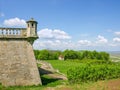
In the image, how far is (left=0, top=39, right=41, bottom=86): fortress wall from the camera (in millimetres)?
23109

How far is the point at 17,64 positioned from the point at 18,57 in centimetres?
75

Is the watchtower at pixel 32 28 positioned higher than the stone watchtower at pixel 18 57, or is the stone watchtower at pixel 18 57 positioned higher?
the watchtower at pixel 32 28

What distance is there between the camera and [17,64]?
23.7 m

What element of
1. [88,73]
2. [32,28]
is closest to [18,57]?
[32,28]

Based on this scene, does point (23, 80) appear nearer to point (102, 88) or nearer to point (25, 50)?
point (25, 50)

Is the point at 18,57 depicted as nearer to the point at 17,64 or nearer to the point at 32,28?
the point at 17,64

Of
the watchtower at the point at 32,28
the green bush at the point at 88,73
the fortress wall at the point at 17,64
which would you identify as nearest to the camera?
the fortress wall at the point at 17,64

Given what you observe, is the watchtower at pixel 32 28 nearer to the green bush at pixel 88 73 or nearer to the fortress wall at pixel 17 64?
the fortress wall at pixel 17 64

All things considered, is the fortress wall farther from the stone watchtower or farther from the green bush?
the green bush

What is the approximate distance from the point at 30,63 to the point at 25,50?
1.49 meters

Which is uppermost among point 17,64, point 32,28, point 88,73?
point 32,28

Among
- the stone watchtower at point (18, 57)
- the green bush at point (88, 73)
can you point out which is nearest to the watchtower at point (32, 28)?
the stone watchtower at point (18, 57)

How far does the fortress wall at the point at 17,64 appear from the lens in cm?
2311

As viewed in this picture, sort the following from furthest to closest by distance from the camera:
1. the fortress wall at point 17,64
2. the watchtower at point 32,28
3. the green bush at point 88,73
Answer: the green bush at point 88,73 < the watchtower at point 32,28 < the fortress wall at point 17,64
